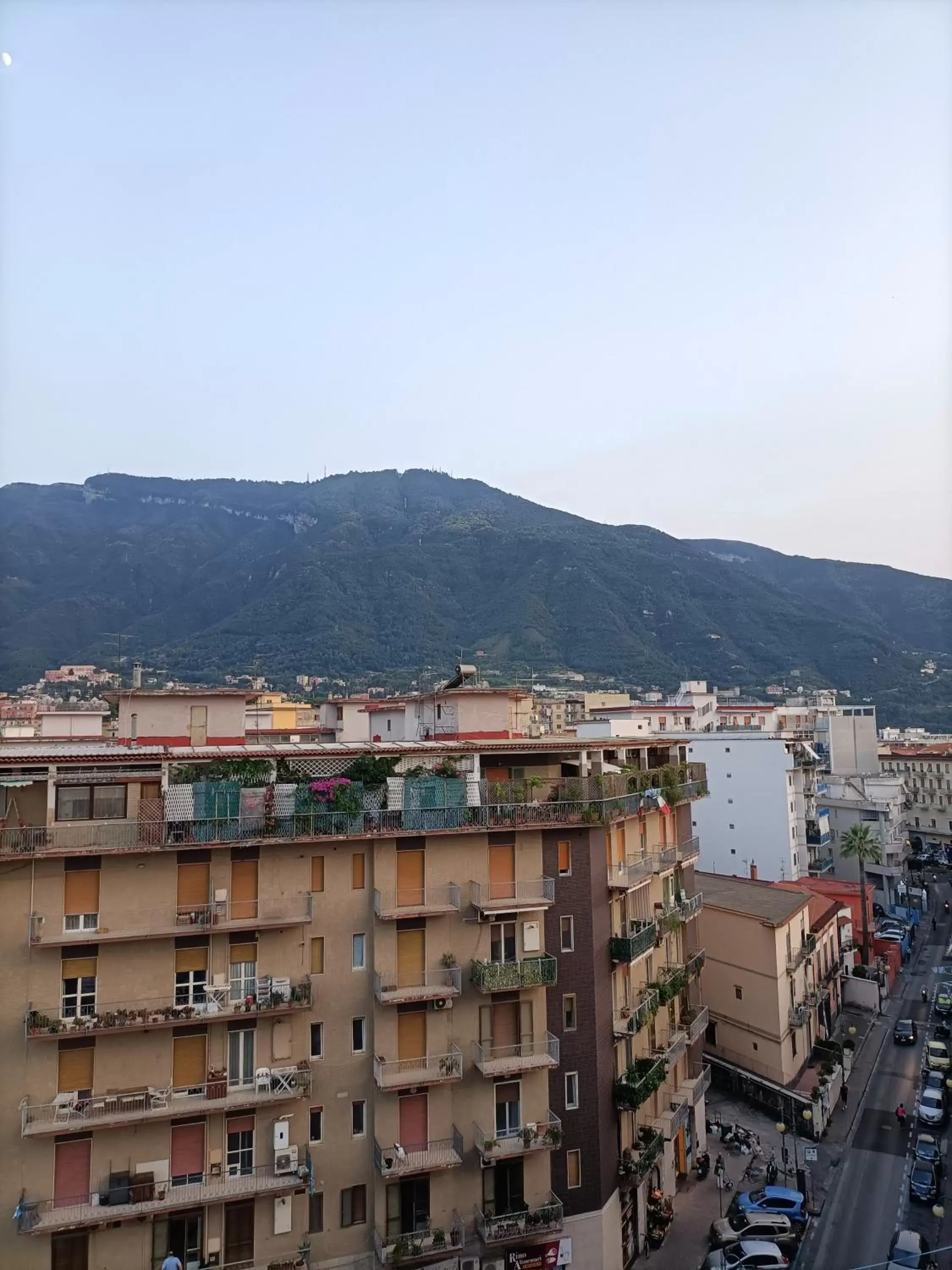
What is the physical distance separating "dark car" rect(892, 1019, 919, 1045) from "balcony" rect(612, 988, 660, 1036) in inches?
1107

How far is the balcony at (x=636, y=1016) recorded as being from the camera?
26938 millimetres

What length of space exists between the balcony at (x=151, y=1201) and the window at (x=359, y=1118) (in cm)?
160

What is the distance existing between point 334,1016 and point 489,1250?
8665 millimetres

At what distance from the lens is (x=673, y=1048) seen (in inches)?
1206

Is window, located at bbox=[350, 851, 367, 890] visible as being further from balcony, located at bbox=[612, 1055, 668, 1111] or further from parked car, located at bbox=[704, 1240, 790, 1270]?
parked car, located at bbox=[704, 1240, 790, 1270]

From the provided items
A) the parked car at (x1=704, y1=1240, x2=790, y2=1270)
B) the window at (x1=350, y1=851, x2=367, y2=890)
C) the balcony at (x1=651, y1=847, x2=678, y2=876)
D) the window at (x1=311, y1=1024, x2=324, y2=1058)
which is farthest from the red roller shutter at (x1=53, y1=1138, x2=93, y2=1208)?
the parked car at (x1=704, y1=1240, x2=790, y2=1270)

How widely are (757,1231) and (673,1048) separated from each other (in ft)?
21.4

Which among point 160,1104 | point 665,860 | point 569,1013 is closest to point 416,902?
point 569,1013

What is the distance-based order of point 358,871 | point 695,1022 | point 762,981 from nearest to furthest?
point 358,871 → point 695,1022 → point 762,981

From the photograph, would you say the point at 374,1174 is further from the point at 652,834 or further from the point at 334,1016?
the point at 652,834

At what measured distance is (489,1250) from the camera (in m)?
23.6

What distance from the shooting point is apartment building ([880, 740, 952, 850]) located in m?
106

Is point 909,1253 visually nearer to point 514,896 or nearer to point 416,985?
point 514,896

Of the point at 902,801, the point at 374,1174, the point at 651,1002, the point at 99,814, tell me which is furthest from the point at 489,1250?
the point at 902,801
